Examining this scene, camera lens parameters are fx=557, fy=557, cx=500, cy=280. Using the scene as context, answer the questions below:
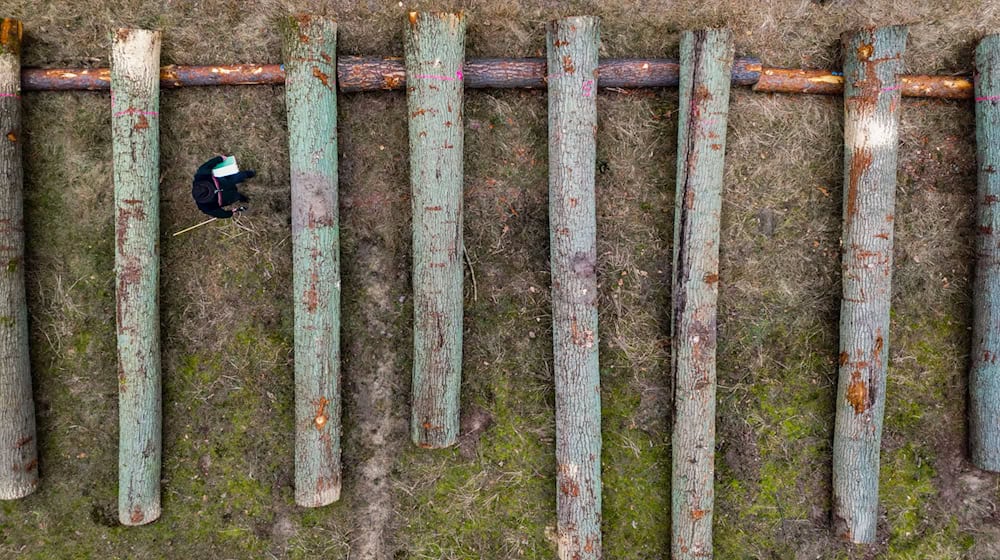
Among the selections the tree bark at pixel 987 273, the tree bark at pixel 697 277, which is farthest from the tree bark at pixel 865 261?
the tree bark at pixel 697 277

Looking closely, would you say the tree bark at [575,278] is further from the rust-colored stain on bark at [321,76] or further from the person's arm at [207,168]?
the person's arm at [207,168]

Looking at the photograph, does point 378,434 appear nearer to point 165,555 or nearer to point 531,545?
point 531,545

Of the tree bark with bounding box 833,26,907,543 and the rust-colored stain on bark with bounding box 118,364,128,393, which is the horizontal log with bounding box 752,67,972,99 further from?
the rust-colored stain on bark with bounding box 118,364,128,393

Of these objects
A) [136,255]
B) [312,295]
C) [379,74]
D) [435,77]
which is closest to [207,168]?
[136,255]

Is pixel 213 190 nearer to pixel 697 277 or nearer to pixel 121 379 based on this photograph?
pixel 121 379

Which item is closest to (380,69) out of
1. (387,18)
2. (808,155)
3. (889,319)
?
(387,18)
